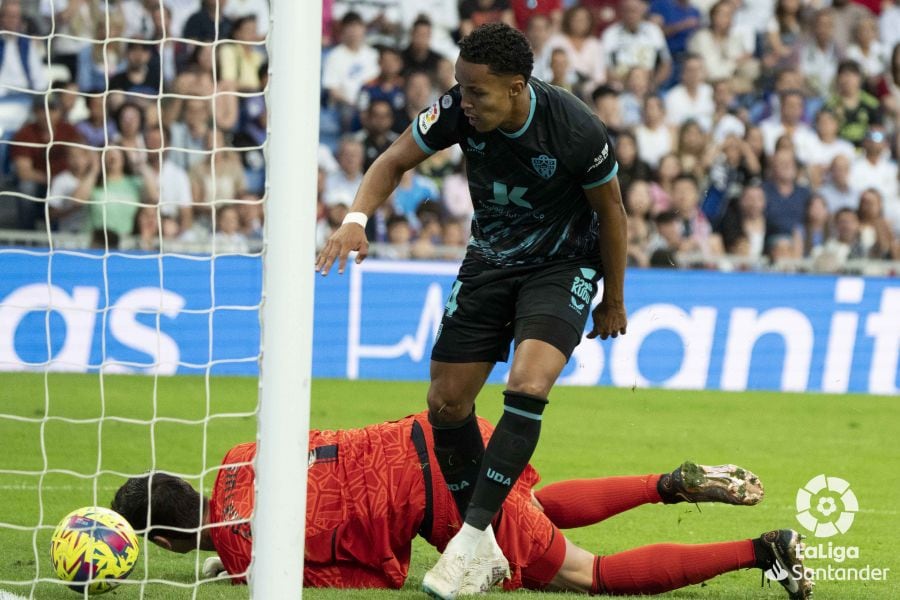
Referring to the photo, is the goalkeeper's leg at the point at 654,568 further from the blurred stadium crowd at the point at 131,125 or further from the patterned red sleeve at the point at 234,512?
the blurred stadium crowd at the point at 131,125

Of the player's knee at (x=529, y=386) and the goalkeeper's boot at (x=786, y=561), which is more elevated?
the player's knee at (x=529, y=386)

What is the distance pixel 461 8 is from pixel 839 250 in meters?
4.86

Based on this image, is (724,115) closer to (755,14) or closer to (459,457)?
(755,14)

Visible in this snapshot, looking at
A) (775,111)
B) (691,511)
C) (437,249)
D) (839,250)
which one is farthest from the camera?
(775,111)

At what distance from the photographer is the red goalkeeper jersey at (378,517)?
464 cm

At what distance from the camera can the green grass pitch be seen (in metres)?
5.09

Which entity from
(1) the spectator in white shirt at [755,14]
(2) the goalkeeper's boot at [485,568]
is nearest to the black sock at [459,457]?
(2) the goalkeeper's boot at [485,568]

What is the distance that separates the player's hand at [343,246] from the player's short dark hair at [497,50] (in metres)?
0.71

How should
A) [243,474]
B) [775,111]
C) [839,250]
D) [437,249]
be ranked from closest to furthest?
[243,474]
[437,249]
[839,250]
[775,111]

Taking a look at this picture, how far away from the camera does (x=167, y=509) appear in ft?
15.4

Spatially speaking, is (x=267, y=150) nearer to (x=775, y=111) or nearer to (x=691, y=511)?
(x=691, y=511)

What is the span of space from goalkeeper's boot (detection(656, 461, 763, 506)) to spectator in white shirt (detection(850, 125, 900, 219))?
1009cm

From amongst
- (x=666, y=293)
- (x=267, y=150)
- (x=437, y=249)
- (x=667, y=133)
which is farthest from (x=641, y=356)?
(x=267, y=150)

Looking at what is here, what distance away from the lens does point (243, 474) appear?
182 inches
